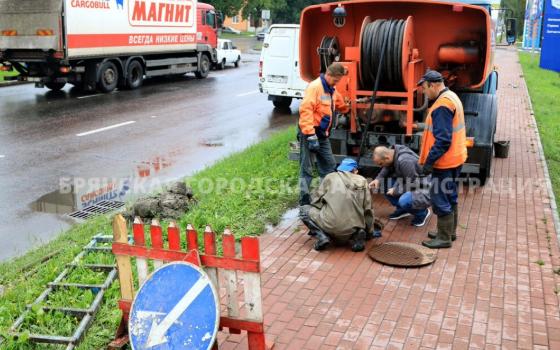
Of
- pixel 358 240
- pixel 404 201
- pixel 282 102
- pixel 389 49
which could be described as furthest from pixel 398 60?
pixel 282 102

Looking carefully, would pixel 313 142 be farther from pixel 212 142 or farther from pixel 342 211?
pixel 212 142

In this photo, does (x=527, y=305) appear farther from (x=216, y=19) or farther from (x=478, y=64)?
(x=216, y=19)

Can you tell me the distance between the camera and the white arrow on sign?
3773 mm

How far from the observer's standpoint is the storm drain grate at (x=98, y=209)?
7.68 meters

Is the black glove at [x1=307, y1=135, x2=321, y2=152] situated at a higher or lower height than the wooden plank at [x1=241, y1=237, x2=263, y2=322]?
higher

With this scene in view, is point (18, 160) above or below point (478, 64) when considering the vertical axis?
below

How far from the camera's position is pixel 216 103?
17875 millimetres

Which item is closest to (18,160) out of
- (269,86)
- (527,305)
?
(269,86)

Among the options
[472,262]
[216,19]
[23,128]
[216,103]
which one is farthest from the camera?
[216,19]

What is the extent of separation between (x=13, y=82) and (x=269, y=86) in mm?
10791

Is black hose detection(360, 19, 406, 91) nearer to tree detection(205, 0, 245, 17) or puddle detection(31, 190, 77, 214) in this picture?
puddle detection(31, 190, 77, 214)

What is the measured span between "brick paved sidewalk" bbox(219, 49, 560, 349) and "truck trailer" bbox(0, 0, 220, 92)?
42.2 feet

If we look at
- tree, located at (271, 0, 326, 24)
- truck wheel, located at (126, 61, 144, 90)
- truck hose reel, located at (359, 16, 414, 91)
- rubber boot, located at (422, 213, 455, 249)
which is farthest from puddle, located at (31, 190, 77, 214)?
tree, located at (271, 0, 326, 24)

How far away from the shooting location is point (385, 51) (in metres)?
7.57
